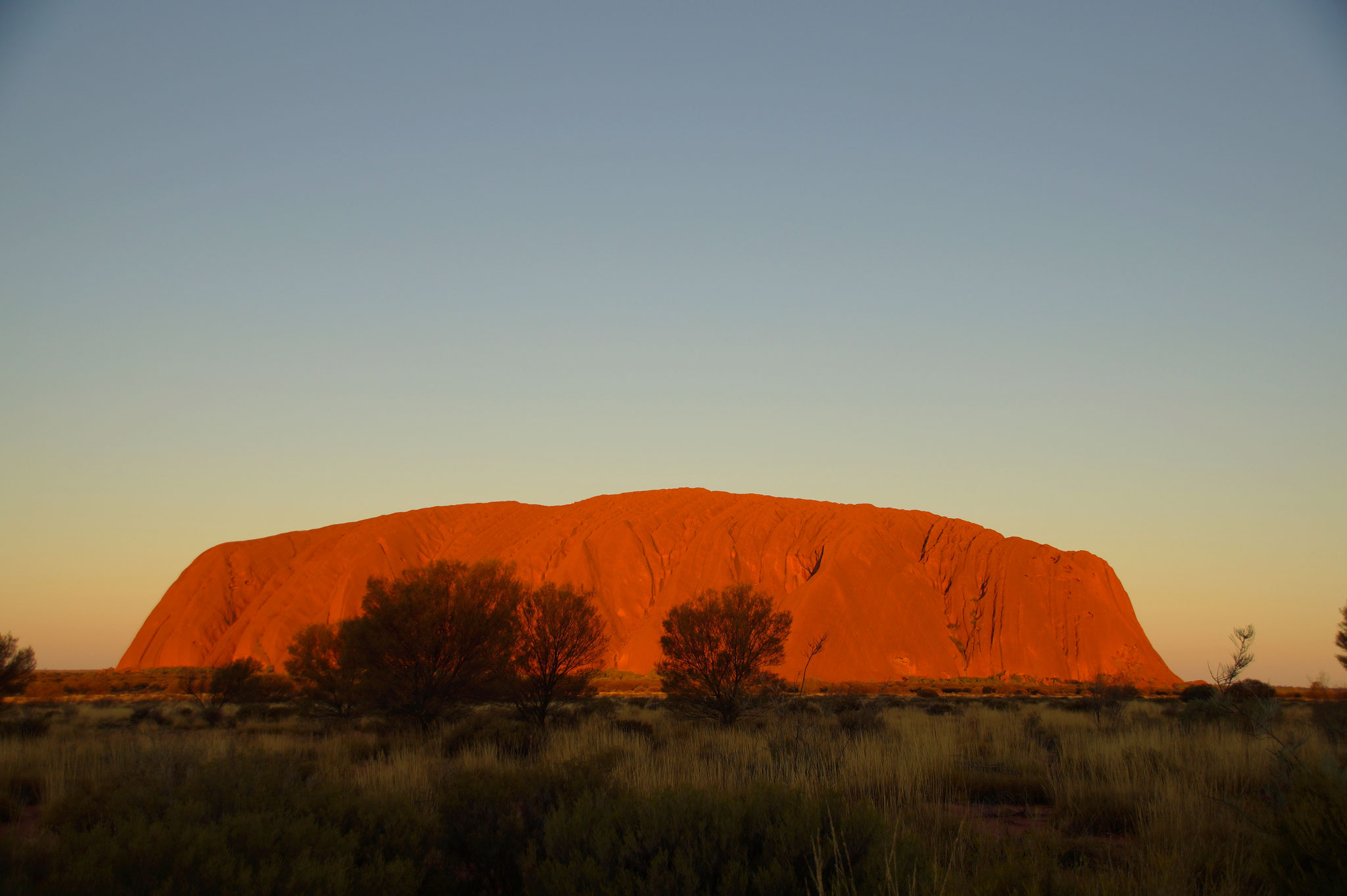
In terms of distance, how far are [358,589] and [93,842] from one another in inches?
2709

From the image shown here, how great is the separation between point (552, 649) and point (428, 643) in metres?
4.10

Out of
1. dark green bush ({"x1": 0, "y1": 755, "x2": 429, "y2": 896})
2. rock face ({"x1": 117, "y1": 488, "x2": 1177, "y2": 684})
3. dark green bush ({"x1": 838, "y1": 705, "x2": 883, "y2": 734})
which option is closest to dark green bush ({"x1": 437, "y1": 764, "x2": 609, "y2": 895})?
dark green bush ({"x1": 0, "y1": 755, "x2": 429, "y2": 896})

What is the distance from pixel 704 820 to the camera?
4469mm

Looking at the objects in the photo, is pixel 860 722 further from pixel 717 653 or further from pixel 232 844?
pixel 232 844

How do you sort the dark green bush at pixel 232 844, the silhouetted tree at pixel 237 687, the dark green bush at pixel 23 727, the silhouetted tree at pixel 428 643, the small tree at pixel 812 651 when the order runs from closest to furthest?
1. the dark green bush at pixel 232 844
2. the small tree at pixel 812 651
3. the dark green bush at pixel 23 727
4. the silhouetted tree at pixel 428 643
5. the silhouetted tree at pixel 237 687

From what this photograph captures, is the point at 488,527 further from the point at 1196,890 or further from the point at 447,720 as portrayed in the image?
the point at 1196,890

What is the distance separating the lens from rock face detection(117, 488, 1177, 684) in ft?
197

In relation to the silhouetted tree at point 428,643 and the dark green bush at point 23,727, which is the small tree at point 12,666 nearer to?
the dark green bush at point 23,727

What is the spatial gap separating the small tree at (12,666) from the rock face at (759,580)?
131ft

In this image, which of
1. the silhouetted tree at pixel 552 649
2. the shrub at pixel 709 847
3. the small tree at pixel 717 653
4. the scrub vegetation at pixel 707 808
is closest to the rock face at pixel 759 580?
the small tree at pixel 717 653

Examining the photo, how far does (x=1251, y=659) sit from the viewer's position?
678 centimetres

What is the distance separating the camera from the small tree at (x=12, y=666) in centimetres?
2091

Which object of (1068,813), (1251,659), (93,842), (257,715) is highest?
(1251,659)

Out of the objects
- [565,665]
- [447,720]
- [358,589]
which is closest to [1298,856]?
[447,720]
